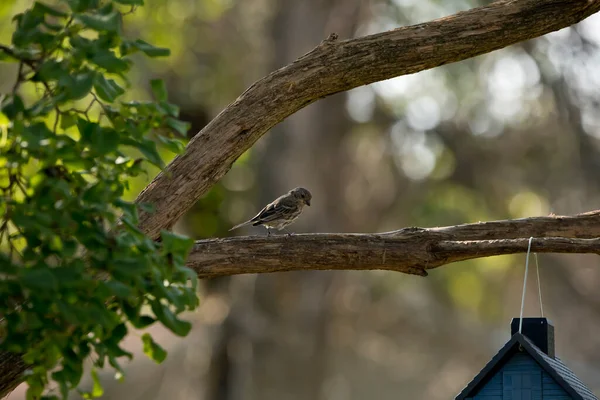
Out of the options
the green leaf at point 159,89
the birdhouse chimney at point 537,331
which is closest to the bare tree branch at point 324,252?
the birdhouse chimney at point 537,331

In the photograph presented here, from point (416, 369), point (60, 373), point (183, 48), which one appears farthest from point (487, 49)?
point (416, 369)

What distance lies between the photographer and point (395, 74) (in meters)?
6.26

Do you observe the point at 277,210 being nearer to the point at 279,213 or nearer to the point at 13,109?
the point at 279,213

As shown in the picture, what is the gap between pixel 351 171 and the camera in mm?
23094

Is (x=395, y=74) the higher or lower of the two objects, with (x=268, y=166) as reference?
lower

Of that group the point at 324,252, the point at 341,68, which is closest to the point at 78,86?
the point at 341,68

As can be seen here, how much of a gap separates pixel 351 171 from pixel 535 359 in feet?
60.7

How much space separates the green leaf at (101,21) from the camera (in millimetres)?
4051

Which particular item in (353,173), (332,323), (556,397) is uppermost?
(353,173)

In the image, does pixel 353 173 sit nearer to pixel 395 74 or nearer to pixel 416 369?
pixel 416 369

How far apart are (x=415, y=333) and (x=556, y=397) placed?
2734cm

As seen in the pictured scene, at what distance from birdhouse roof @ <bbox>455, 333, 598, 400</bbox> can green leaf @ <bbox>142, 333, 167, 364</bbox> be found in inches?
53.2

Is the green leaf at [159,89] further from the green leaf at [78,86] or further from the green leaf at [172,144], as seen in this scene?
the green leaf at [78,86]

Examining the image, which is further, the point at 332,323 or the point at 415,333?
the point at 415,333
